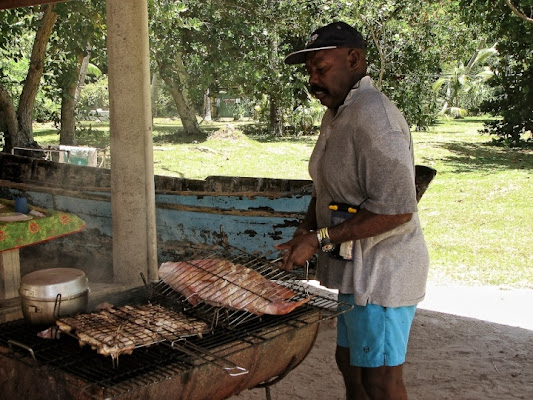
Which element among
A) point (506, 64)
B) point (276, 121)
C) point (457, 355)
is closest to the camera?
point (457, 355)

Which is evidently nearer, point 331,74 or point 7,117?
point 331,74

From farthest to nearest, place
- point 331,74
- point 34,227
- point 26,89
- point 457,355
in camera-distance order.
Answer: point 26,89, point 457,355, point 34,227, point 331,74

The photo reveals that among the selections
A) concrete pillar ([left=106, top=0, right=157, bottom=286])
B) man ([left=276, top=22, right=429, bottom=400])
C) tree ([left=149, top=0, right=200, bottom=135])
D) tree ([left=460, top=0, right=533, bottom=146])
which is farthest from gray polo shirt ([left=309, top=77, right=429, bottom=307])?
tree ([left=460, top=0, right=533, bottom=146])

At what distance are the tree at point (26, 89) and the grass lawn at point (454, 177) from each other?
265cm

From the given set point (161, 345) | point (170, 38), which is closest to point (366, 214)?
point (161, 345)

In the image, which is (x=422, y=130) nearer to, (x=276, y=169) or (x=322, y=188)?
(x=276, y=169)

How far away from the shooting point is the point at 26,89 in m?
12.2

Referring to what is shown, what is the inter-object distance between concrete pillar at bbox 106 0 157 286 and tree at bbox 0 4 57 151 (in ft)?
19.5

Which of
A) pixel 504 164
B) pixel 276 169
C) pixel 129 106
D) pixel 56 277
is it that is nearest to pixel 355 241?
pixel 56 277

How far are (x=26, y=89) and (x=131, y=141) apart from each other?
6914mm

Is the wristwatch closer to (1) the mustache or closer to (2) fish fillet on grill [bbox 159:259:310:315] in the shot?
(2) fish fillet on grill [bbox 159:259:310:315]

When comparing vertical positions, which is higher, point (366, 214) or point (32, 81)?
point (32, 81)

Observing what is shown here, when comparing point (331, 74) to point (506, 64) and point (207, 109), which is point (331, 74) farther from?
point (207, 109)

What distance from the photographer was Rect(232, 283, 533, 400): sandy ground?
491 centimetres
